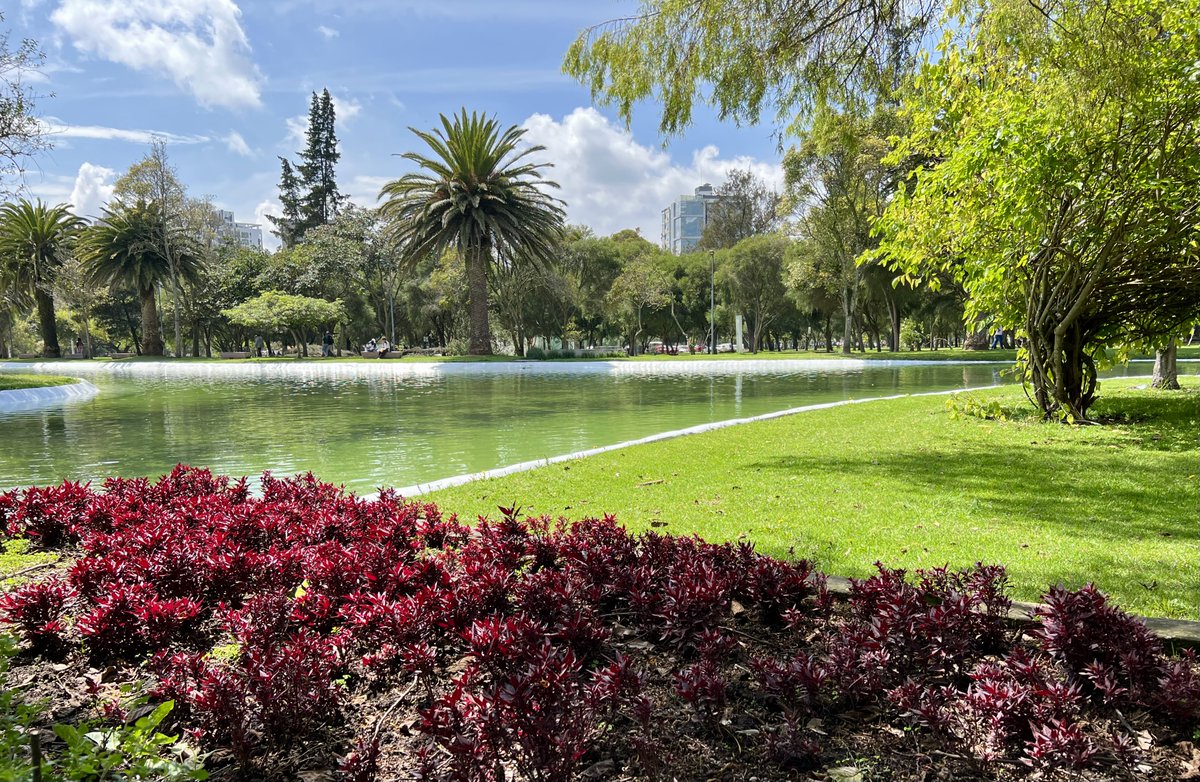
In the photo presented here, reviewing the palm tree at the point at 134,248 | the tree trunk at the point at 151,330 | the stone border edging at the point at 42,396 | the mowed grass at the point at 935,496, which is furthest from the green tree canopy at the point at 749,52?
the tree trunk at the point at 151,330

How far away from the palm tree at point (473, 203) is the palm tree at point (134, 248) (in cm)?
1973

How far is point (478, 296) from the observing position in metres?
38.2

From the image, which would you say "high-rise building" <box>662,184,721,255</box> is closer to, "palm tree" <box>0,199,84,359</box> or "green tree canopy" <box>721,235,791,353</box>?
"green tree canopy" <box>721,235,791,353</box>

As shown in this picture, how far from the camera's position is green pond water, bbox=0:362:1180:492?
360 inches

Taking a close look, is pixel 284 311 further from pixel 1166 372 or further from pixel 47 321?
pixel 1166 372

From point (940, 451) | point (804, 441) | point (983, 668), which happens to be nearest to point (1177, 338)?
point (940, 451)

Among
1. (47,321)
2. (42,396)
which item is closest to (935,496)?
(42,396)

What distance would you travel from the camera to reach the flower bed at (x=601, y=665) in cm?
210

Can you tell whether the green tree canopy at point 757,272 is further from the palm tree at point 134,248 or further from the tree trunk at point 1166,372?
the palm tree at point 134,248

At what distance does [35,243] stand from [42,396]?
33.2m

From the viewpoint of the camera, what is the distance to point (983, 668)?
236 centimetres

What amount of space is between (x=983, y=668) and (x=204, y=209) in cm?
6686

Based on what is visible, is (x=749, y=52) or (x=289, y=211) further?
(x=289, y=211)

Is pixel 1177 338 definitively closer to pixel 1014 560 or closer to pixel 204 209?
pixel 1014 560
